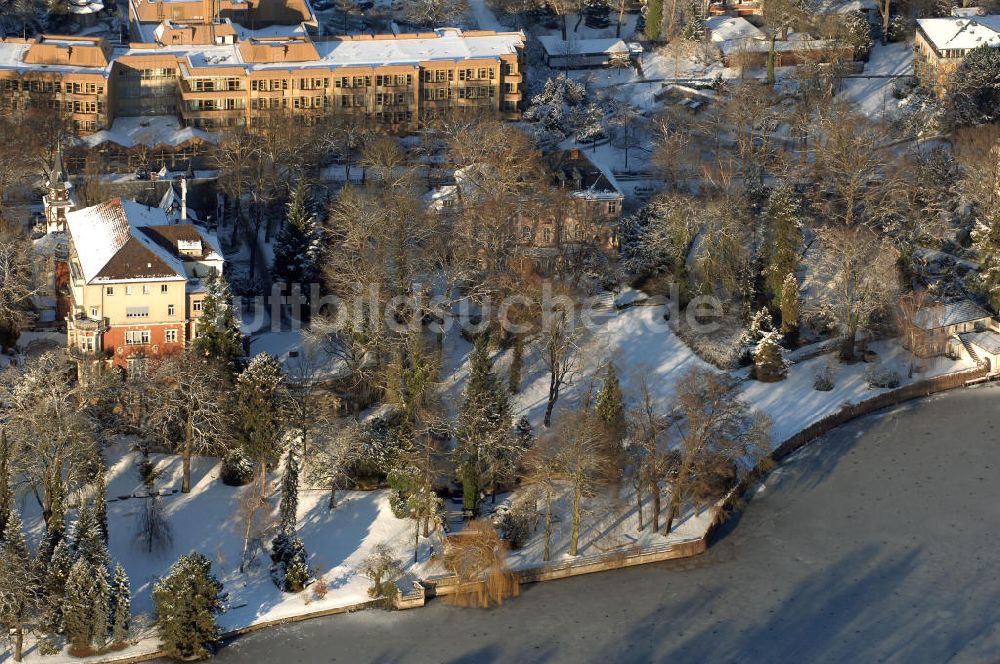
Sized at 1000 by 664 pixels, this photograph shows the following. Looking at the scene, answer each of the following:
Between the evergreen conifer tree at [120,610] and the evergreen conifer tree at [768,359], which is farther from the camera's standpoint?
the evergreen conifer tree at [768,359]

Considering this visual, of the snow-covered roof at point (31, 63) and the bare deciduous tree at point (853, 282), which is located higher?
the snow-covered roof at point (31, 63)

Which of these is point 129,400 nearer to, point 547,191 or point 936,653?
point 547,191

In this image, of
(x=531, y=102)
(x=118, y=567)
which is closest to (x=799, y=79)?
(x=531, y=102)

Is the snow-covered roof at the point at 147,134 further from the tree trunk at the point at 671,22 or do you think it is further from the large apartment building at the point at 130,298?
the tree trunk at the point at 671,22

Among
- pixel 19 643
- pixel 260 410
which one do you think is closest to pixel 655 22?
pixel 260 410

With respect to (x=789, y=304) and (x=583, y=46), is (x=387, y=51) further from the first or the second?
(x=789, y=304)

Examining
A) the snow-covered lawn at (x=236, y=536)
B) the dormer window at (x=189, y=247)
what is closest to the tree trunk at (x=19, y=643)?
the snow-covered lawn at (x=236, y=536)
